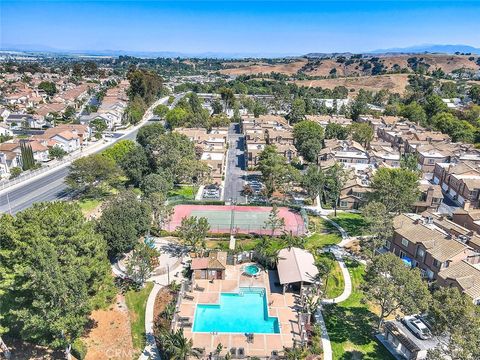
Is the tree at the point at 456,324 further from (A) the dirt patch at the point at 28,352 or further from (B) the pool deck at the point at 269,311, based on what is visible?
(A) the dirt patch at the point at 28,352

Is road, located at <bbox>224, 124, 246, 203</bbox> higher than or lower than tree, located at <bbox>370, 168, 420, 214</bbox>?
lower

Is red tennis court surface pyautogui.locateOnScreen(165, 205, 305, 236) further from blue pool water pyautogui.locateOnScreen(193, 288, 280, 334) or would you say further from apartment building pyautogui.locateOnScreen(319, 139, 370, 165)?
apartment building pyautogui.locateOnScreen(319, 139, 370, 165)

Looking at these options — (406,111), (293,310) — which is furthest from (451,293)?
(406,111)

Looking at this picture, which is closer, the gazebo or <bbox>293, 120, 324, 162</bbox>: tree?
the gazebo

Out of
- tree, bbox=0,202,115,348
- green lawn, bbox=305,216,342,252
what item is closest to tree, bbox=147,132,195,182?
green lawn, bbox=305,216,342,252

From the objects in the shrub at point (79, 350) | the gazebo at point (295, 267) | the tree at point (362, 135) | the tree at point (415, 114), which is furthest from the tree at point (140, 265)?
the tree at point (415, 114)

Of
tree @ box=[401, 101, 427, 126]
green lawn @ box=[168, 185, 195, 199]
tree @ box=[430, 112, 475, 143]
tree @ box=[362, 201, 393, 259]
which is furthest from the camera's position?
tree @ box=[401, 101, 427, 126]

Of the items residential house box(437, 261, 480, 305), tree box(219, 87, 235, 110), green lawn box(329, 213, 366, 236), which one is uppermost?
tree box(219, 87, 235, 110)

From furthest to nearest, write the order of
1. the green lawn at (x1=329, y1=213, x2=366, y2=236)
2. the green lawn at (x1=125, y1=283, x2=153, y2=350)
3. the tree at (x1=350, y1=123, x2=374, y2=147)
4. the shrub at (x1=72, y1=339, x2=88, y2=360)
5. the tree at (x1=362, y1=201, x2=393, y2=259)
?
the tree at (x1=350, y1=123, x2=374, y2=147)
the green lawn at (x1=329, y1=213, x2=366, y2=236)
the tree at (x1=362, y1=201, x2=393, y2=259)
the green lawn at (x1=125, y1=283, x2=153, y2=350)
the shrub at (x1=72, y1=339, x2=88, y2=360)
